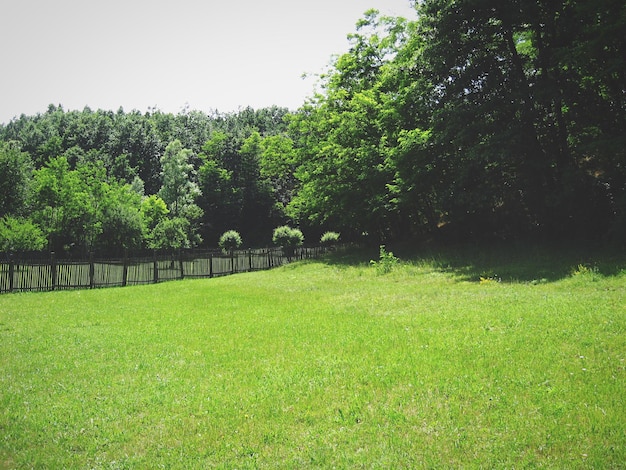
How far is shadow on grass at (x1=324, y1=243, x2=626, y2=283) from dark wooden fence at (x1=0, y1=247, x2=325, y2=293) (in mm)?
7631

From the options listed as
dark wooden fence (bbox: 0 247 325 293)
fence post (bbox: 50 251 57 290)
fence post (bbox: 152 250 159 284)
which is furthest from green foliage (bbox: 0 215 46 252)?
fence post (bbox: 152 250 159 284)

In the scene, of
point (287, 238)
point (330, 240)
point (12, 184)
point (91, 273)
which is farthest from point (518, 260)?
point (12, 184)

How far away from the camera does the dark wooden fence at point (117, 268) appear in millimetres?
21109

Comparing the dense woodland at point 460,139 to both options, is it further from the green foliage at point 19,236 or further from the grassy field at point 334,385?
the grassy field at point 334,385

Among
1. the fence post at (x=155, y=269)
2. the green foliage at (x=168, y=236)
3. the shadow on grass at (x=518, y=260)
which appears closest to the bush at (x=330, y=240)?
the shadow on grass at (x=518, y=260)

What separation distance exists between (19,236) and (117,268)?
20.6 meters

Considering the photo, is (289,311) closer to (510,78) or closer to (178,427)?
(178,427)

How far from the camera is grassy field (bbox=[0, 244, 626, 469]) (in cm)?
480

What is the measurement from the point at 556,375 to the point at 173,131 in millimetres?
113638

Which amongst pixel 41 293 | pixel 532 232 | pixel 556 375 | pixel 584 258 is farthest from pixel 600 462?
pixel 41 293

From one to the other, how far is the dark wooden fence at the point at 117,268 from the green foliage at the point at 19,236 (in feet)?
45.5

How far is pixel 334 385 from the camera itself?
668 cm

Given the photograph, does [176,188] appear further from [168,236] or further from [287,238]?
[287,238]

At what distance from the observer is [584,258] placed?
16.9 m
